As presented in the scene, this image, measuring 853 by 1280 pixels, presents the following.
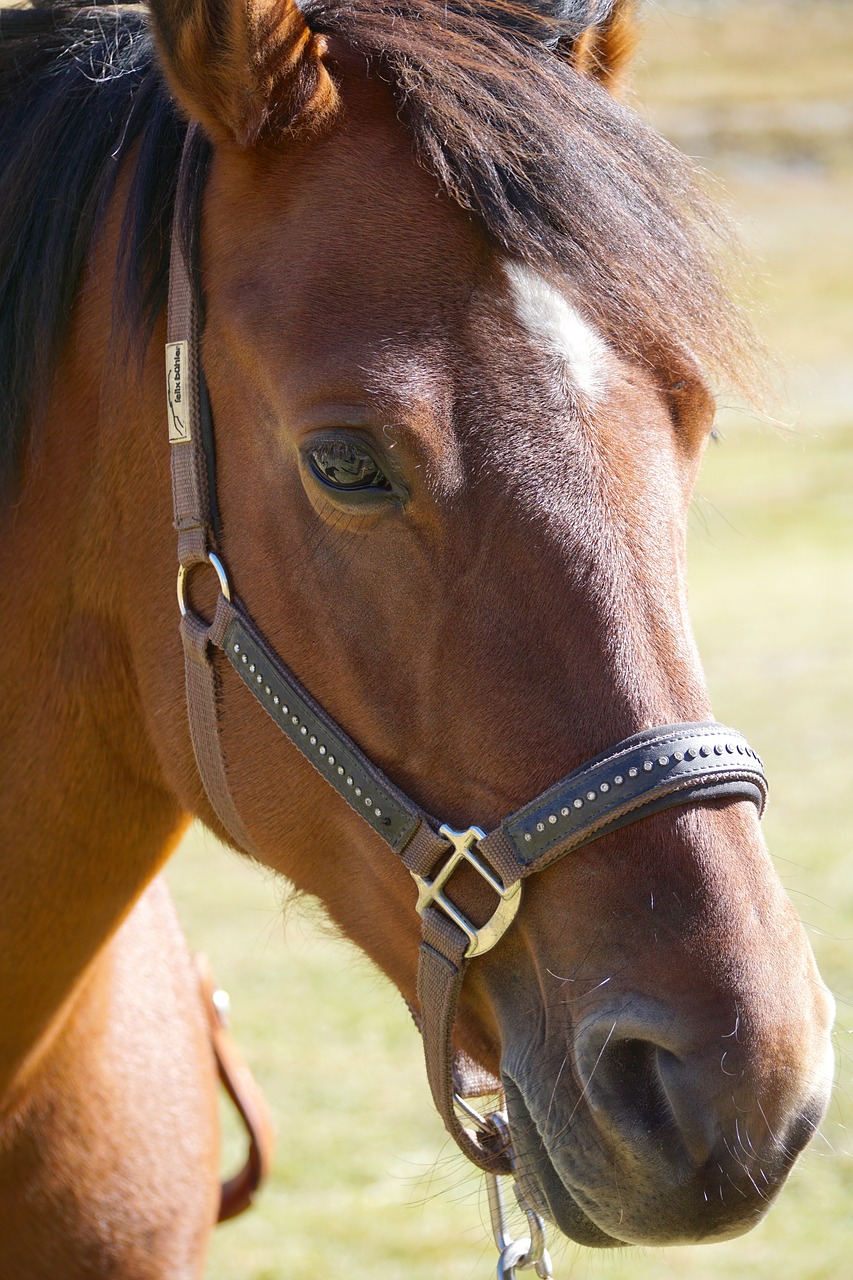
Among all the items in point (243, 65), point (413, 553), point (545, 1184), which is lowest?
point (545, 1184)

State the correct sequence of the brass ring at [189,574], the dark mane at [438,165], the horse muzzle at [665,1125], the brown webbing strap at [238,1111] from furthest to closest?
1. the brown webbing strap at [238,1111]
2. the brass ring at [189,574]
3. the dark mane at [438,165]
4. the horse muzzle at [665,1125]

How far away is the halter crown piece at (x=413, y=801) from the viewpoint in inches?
57.1

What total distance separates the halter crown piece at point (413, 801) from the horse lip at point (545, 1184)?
83mm

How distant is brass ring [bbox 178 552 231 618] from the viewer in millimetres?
1730

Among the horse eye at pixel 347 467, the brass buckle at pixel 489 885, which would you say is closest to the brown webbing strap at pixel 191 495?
the horse eye at pixel 347 467

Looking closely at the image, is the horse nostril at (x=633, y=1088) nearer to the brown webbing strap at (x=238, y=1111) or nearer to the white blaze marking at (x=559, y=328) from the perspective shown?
the white blaze marking at (x=559, y=328)

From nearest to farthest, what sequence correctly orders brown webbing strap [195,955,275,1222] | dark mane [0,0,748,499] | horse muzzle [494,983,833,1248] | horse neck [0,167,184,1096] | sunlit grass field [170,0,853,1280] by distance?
horse muzzle [494,983,833,1248]
dark mane [0,0,748,499]
horse neck [0,167,184,1096]
brown webbing strap [195,955,275,1222]
sunlit grass field [170,0,853,1280]

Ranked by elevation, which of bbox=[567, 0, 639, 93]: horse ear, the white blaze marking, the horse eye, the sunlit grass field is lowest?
the sunlit grass field

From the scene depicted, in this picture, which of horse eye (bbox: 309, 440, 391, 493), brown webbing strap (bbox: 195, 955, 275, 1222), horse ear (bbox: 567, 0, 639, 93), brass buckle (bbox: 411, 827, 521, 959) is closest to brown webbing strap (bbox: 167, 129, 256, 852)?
horse eye (bbox: 309, 440, 391, 493)

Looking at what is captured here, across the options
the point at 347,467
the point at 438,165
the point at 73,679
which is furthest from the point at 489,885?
the point at 438,165

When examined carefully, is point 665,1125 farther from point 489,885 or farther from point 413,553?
point 413,553

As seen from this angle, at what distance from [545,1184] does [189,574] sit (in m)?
0.96

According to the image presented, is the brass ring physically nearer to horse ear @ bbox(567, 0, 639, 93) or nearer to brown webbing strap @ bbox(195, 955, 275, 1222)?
horse ear @ bbox(567, 0, 639, 93)

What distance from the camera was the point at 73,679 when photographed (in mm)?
1940
